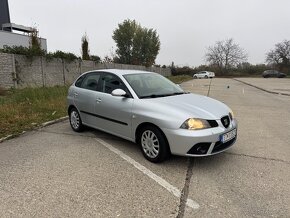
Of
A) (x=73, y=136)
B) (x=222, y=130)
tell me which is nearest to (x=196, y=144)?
(x=222, y=130)

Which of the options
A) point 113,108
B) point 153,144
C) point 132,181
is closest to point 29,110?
point 113,108

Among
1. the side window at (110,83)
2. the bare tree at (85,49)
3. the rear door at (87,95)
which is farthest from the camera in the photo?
the bare tree at (85,49)

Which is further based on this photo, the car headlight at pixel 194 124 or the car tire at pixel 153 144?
the car tire at pixel 153 144

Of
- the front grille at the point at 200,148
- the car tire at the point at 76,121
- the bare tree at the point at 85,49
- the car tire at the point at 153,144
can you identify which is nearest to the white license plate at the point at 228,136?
the front grille at the point at 200,148

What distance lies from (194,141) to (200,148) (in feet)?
0.59

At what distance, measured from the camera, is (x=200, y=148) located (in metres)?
4.01

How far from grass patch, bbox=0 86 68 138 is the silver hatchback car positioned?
5.87 feet

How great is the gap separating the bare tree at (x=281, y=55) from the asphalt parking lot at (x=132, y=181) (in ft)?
198

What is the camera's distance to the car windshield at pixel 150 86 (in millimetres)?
4900

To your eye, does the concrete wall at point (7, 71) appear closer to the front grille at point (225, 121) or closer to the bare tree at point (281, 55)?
the front grille at point (225, 121)

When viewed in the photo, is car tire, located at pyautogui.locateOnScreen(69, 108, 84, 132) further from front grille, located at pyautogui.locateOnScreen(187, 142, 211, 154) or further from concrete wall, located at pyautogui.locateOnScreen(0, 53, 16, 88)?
concrete wall, located at pyautogui.locateOnScreen(0, 53, 16, 88)

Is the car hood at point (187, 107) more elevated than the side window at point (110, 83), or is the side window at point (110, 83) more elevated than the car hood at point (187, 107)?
the side window at point (110, 83)

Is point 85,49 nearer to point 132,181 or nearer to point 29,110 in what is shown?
point 29,110

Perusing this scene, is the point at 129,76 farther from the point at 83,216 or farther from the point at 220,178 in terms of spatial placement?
the point at 83,216
